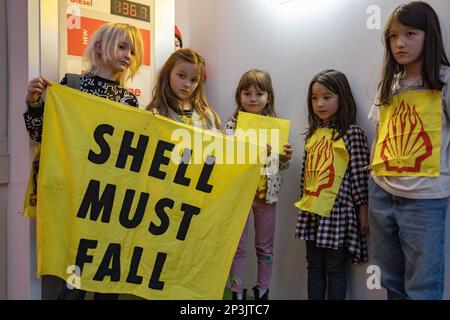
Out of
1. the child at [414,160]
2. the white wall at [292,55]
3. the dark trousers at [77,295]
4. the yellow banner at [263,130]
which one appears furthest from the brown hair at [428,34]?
the dark trousers at [77,295]

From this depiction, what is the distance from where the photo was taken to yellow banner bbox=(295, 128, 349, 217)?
5.09 feet

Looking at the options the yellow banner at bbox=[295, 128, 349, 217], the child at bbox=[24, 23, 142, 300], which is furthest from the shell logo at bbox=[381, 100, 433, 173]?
the child at bbox=[24, 23, 142, 300]

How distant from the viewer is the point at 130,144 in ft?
4.45

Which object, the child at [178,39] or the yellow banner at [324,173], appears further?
the child at [178,39]

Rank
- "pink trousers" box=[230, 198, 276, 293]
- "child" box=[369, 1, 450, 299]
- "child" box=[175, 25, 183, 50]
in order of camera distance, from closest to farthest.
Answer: "child" box=[369, 1, 450, 299], "pink trousers" box=[230, 198, 276, 293], "child" box=[175, 25, 183, 50]

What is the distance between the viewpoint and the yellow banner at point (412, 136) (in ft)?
4.13

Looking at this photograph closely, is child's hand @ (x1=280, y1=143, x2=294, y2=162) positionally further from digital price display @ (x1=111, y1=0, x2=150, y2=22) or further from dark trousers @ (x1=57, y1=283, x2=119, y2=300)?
digital price display @ (x1=111, y1=0, x2=150, y2=22)

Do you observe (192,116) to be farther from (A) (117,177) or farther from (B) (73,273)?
(B) (73,273)

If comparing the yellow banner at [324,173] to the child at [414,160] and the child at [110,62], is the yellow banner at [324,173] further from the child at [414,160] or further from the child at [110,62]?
the child at [110,62]

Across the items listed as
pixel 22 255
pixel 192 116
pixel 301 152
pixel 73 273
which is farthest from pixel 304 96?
pixel 22 255

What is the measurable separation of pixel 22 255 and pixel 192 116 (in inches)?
32.0

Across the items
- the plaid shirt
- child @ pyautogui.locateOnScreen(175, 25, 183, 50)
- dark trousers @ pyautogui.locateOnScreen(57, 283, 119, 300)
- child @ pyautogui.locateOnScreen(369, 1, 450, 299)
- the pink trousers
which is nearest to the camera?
child @ pyautogui.locateOnScreen(369, 1, 450, 299)

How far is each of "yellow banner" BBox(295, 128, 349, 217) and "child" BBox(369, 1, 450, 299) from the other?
192mm
